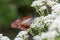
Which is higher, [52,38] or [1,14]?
[1,14]

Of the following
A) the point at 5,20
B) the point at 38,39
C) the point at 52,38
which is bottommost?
the point at 52,38

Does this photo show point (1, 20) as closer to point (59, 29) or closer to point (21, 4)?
point (21, 4)

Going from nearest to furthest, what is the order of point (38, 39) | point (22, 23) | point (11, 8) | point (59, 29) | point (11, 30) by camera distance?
point (59, 29) → point (11, 8) → point (38, 39) → point (22, 23) → point (11, 30)

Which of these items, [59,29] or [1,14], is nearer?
[59,29]

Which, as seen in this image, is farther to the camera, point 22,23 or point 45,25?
point 22,23

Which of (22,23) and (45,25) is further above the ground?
(22,23)

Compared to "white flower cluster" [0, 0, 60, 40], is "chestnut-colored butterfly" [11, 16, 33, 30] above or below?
above

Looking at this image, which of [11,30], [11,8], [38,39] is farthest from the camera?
[11,30]

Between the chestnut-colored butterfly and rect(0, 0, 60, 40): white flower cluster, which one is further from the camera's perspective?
the chestnut-colored butterfly

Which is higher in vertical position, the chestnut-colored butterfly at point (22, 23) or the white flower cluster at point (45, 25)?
the chestnut-colored butterfly at point (22, 23)

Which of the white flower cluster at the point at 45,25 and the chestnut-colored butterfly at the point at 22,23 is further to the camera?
the chestnut-colored butterfly at the point at 22,23

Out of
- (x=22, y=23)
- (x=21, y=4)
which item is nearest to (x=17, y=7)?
(x=21, y=4)
